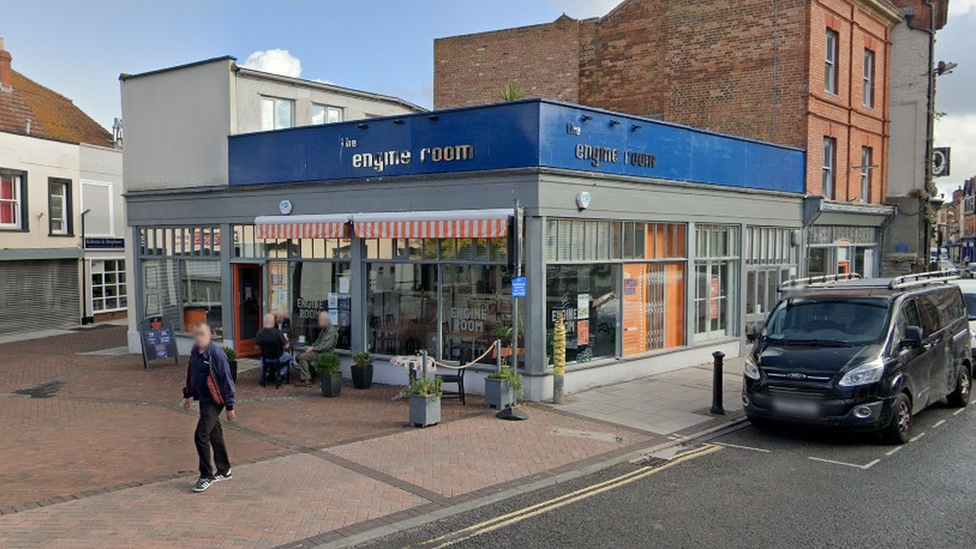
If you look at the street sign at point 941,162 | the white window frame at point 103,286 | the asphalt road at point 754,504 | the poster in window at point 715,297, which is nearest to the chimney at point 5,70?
the white window frame at point 103,286

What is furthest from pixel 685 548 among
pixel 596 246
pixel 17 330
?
pixel 17 330

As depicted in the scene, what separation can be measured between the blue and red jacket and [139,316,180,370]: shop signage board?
890 cm

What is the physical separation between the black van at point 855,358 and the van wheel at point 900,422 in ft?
0.04

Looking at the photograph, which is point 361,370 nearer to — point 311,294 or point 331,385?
point 331,385

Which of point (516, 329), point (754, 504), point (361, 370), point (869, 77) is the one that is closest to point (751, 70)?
point (869, 77)

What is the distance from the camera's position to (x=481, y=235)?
12195 mm

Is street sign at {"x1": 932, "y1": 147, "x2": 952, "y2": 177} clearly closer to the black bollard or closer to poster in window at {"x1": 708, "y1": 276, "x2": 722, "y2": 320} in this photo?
poster in window at {"x1": 708, "y1": 276, "x2": 722, "y2": 320}

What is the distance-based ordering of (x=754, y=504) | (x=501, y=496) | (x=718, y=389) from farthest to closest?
(x=718, y=389)
(x=501, y=496)
(x=754, y=504)

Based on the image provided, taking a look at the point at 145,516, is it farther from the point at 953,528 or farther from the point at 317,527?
the point at 953,528

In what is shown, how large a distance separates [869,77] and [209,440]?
22.8 meters

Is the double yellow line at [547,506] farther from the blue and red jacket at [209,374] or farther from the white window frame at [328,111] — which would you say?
the white window frame at [328,111]

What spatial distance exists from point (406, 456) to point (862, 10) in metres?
20.0

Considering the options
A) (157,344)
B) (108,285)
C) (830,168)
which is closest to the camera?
(157,344)

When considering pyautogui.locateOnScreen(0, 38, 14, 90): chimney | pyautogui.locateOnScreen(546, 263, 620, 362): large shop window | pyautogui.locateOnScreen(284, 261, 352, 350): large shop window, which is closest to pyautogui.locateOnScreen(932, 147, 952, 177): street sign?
pyautogui.locateOnScreen(546, 263, 620, 362): large shop window
